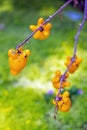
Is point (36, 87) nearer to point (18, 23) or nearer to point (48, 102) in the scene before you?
point (48, 102)

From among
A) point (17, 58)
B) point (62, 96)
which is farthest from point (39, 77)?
point (17, 58)

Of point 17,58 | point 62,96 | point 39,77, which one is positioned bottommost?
point 62,96

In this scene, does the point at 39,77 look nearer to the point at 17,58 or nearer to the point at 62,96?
the point at 62,96

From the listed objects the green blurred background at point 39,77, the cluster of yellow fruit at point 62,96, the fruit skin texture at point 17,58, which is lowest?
the cluster of yellow fruit at point 62,96

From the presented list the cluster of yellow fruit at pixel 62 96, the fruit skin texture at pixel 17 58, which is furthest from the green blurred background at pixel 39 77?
the fruit skin texture at pixel 17 58

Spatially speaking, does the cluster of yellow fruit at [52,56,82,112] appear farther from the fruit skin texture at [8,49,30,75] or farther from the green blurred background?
the green blurred background

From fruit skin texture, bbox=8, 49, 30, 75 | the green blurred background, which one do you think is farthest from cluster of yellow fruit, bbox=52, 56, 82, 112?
the green blurred background

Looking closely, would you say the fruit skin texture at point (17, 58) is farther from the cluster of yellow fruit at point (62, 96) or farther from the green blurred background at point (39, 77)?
the green blurred background at point (39, 77)

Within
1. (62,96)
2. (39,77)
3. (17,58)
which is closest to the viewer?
(17,58)

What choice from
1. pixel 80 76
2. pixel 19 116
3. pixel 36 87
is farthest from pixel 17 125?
pixel 80 76
